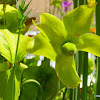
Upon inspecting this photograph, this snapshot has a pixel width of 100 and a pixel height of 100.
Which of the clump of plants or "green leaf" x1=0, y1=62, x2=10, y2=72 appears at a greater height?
the clump of plants

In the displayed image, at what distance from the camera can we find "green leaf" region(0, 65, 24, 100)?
0.52ft

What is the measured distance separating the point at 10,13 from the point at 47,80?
0.25ft

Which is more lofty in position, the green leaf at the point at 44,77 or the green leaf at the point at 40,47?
the green leaf at the point at 40,47

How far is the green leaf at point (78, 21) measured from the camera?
0.15 metres

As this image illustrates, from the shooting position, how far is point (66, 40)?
16 centimetres

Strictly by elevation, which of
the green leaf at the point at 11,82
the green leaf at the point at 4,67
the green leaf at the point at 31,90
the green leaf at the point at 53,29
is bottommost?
the green leaf at the point at 31,90

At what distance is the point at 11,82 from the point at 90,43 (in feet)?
0.22

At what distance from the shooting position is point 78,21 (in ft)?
0.50

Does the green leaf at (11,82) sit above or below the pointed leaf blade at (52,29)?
below

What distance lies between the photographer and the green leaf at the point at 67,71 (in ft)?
0.47

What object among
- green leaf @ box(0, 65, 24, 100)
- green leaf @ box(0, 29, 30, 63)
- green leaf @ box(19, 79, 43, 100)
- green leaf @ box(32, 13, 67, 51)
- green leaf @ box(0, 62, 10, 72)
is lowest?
green leaf @ box(19, 79, 43, 100)

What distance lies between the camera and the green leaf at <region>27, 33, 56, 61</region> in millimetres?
139

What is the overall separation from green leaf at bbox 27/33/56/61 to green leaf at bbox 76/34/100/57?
2 cm

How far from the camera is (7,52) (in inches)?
6.6
